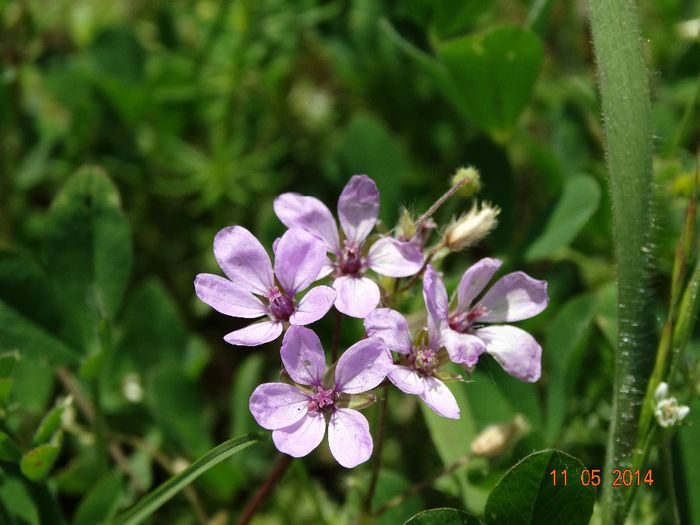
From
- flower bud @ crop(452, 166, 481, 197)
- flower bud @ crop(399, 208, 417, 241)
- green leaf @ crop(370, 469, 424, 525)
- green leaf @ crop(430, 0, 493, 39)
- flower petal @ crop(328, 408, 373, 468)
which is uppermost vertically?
green leaf @ crop(430, 0, 493, 39)

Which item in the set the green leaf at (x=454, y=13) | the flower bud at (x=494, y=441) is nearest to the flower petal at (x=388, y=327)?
the flower bud at (x=494, y=441)

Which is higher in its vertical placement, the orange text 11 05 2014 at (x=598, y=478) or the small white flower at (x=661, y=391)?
the small white flower at (x=661, y=391)

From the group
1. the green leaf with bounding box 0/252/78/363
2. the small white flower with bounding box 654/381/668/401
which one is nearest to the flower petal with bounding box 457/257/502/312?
the small white flower with bounding box 654/381/668/401

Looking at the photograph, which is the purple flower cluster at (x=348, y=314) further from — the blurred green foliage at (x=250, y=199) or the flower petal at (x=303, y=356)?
the blurred green foliage at (x=250, y=199)

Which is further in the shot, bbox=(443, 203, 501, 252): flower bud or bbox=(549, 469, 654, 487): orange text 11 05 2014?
bbox=(443, 203, 501, 252): flower bud

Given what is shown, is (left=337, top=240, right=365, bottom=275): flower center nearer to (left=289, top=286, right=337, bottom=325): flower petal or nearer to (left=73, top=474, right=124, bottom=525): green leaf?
(left=289, top=286, right=337, bottom=325): flower petal

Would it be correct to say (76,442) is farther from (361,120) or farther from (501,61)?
(501,61)

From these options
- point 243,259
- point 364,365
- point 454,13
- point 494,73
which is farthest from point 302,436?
point 454,13
